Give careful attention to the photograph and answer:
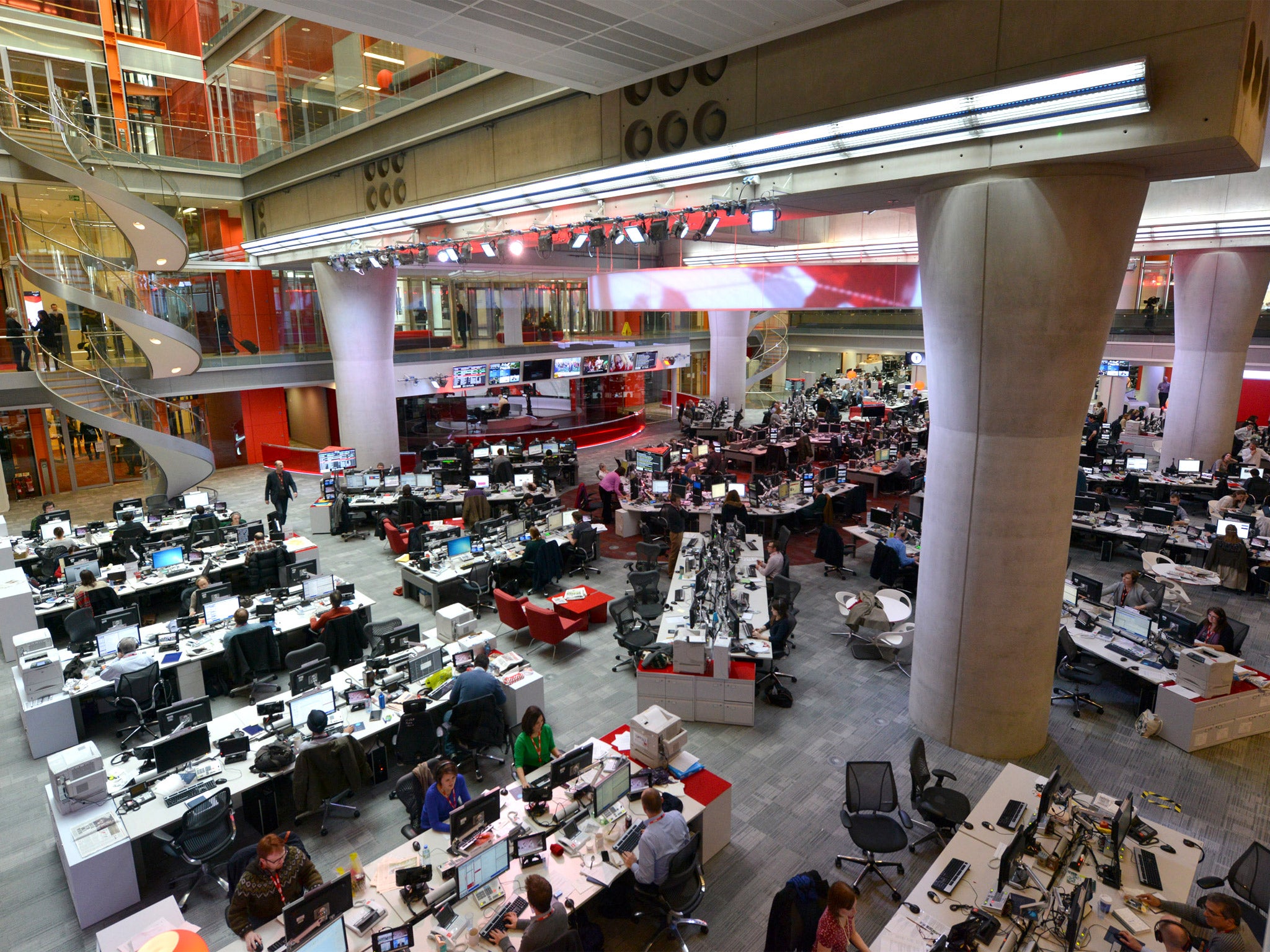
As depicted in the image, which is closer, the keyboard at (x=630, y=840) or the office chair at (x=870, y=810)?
the keyboard at (x=630, y=840)

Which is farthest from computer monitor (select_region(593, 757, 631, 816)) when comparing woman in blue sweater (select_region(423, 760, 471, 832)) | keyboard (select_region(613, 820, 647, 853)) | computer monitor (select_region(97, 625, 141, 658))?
computer monitor (select_region(97, 625, 141, 658))

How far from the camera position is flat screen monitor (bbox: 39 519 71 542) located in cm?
1293

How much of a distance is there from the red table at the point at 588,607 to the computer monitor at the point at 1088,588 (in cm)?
647

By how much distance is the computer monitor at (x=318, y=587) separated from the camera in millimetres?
10406

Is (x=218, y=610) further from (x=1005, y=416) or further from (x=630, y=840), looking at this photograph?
(x=1005, y=416)

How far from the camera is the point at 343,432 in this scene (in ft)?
63.5

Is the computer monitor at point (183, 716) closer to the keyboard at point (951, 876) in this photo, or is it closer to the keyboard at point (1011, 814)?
the keyboard at point (951, 876)

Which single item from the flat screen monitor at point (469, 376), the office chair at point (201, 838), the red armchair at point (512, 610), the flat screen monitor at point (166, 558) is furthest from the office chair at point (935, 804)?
the flat screen monitor at point (469, 376)

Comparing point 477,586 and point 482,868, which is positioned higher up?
point 482,868

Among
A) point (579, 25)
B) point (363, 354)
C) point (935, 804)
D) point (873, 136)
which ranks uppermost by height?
point (579, 25)

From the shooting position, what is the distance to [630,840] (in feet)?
18.8

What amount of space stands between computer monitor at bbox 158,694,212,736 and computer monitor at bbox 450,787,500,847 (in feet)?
9.99

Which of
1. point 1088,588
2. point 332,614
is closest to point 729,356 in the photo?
point 1088,588

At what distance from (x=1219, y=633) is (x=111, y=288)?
2009 centimetres
